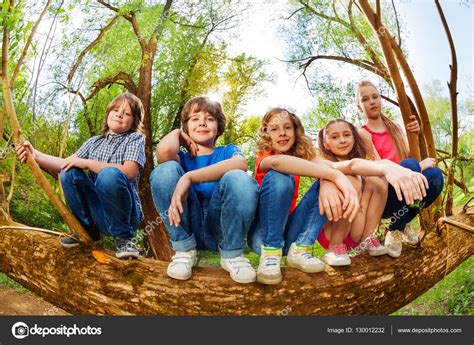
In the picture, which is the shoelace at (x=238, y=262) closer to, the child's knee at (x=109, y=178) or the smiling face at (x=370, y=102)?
the child's knee at (x=109, y=178)

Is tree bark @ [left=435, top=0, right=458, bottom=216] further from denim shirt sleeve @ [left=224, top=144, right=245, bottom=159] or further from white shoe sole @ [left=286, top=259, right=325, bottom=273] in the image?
denim shirt sleeve @ [left=224, top=144, right=245, bottom=159]

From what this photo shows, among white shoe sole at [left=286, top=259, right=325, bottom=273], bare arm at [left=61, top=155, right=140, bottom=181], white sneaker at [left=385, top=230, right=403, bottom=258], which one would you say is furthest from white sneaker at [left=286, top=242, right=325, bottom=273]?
bare arm at [left=61, top=155, right=140, bottom=181]

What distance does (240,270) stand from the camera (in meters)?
1.05

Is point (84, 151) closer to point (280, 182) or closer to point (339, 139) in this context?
point (280, 182)

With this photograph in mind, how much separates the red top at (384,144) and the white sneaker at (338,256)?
1.45ft

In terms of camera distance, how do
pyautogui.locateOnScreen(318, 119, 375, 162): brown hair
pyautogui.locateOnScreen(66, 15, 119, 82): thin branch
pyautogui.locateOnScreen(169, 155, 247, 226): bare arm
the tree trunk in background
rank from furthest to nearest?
pyautogui.locateOnScreen(66, 15, 119, 82): thin branch
the tree trunk in background
pyautogui.locateOnScreen(318, 119, 375, 162): brown hair
pyautogui.locateOnScreen(169, 155, 247, 226): bare arm

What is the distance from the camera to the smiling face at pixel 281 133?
1209mm

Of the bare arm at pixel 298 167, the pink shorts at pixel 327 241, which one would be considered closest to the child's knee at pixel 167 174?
the bare arm at pixel 298 167

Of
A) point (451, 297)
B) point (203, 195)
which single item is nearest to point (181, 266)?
point (203, 195)

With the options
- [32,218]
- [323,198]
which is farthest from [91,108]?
[323,198]

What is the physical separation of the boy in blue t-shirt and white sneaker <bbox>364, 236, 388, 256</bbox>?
450mm

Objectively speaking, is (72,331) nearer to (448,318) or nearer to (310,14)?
(448,318)

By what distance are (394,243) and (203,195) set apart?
650 mm

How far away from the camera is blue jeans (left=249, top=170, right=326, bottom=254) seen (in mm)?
1031
